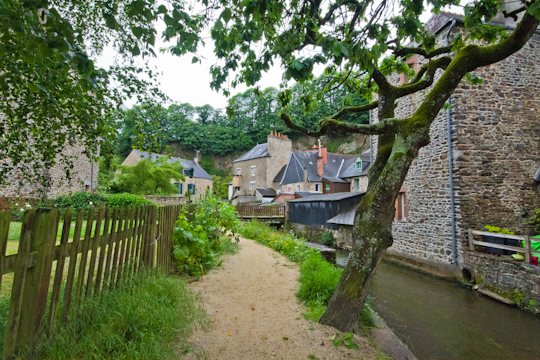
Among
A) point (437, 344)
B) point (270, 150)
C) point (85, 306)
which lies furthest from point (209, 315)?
point (270, 150)

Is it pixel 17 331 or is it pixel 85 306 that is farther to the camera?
pixel 85 306

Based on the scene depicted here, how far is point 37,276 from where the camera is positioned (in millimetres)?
2207

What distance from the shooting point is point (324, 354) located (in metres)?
3.17

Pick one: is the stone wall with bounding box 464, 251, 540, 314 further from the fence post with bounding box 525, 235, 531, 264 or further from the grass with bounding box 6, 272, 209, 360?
the grass with bounding box 6, 272, 209, 360

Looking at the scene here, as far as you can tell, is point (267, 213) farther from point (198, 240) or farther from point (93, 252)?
point (93, 252)

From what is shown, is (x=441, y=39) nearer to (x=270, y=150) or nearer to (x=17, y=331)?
(x=17, y=331)

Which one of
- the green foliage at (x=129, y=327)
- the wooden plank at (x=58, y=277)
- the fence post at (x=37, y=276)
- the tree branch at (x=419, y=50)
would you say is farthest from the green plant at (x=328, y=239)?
the fence post at (x=37, y=276)

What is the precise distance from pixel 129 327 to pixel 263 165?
37062 mm

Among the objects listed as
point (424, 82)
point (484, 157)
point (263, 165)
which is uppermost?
point (263, 165)

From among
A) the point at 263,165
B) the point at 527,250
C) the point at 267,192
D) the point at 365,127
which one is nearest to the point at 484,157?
the point at 527,250

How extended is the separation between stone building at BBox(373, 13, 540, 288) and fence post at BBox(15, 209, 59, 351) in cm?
1080

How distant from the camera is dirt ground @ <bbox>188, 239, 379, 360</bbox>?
3.15 metres

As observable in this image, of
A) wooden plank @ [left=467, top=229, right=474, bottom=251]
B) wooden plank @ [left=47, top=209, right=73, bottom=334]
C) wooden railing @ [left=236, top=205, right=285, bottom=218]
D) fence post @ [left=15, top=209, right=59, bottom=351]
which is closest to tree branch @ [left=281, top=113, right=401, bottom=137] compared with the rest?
wooden plank @ [left=47, top=209, right=73, bottom=334]

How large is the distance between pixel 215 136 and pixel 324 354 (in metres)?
56.4
